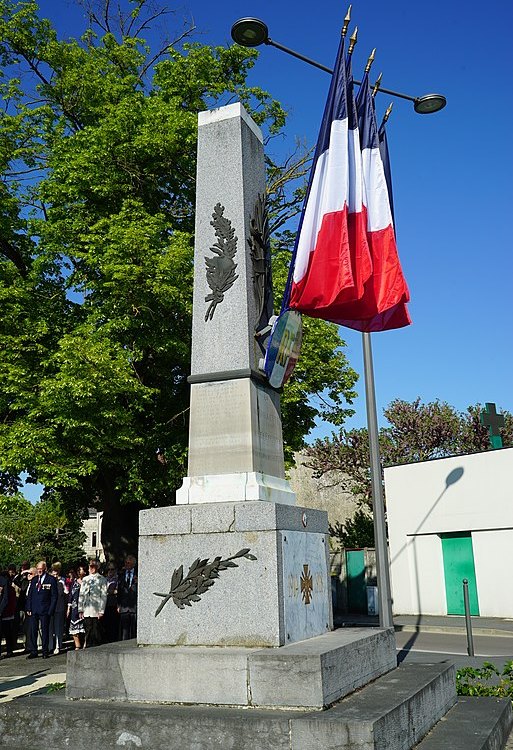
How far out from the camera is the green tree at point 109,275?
14086 millimetres

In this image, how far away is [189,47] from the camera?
19.0m

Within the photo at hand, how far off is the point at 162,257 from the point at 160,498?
5610 millimetres

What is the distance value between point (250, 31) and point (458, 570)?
16.6 m

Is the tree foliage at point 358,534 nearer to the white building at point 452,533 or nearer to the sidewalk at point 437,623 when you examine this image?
the white building at point 452,533

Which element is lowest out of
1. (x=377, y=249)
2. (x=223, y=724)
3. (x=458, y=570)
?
(x=223, y=724)

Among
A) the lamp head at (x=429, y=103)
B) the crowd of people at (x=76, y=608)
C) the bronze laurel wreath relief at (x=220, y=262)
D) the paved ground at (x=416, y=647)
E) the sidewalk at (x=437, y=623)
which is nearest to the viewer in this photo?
the bronze laurel wreath relief at (x=220, y=262)

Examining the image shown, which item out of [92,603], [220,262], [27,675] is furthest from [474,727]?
[92,603]

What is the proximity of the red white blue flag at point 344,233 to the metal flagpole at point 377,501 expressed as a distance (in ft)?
16.1

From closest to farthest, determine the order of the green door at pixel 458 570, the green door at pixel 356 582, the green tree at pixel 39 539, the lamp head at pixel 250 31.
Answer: the lamp head at pixel 250 31 < the green door at pixel 458 570 < the green door at pixel 356 582 < the green tree at pixel 39 539

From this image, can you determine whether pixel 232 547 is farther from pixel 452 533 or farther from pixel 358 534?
pixel 358 534

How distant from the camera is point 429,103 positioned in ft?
31.0

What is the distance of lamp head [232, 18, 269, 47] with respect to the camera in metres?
8.11

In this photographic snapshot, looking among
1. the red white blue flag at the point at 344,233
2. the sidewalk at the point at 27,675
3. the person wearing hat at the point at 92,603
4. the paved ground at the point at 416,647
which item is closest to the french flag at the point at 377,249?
the red white blue flag at the point at 344,233

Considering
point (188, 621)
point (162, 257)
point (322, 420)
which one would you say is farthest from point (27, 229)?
point (188, 621)
